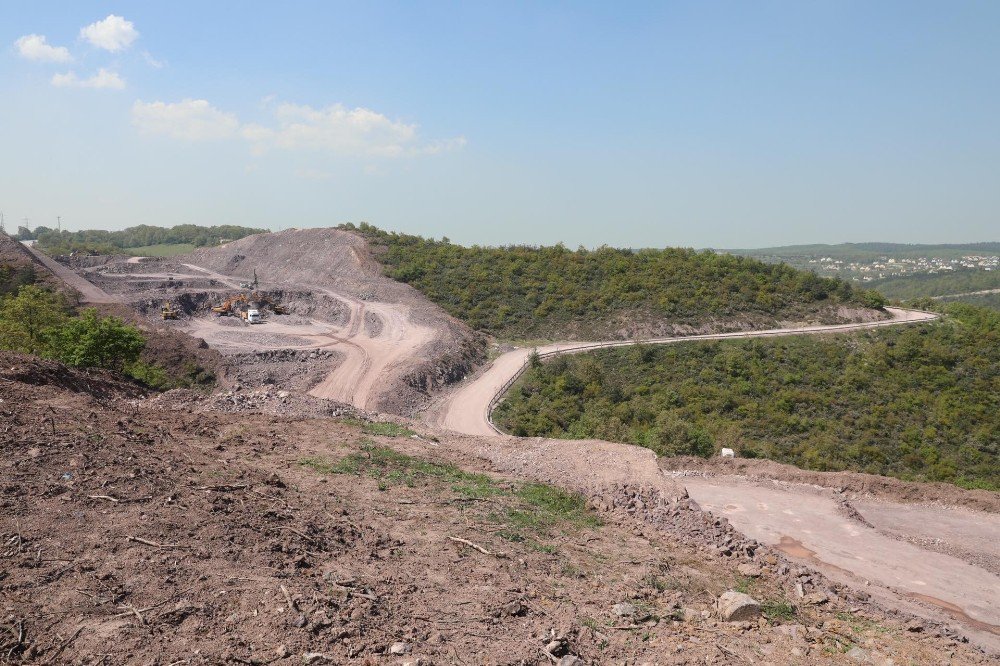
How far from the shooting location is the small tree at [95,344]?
81.7 ft

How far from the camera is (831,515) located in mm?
17219

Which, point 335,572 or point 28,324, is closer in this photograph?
point 335,572

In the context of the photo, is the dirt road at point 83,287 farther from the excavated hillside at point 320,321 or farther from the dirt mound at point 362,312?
the dirt mound at point 362,312

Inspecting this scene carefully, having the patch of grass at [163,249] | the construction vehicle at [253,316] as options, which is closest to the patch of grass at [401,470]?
the construction vehicle at [253,316]

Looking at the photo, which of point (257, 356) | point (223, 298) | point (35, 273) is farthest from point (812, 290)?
point (35, 273)

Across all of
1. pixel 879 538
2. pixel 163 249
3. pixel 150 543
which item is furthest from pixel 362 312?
pixel 163 249

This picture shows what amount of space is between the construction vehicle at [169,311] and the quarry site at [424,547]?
30.6 m

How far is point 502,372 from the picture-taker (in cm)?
3872

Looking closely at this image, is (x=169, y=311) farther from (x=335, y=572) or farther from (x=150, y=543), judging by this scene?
(x=335, y=572)

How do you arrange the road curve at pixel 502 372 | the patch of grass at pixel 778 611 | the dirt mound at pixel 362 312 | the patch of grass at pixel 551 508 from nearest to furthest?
the patch of grass at pixel 778 611, the patch of grass at pixel 551 508, the road curve at pixel 502 372, the dirt mound at pixel 362 312

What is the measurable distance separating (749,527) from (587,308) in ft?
113

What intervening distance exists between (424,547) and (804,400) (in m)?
28.8

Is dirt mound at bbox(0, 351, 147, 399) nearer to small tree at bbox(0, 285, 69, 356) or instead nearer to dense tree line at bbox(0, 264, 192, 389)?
dense tree line at bbox(0, 264, 192, 389)

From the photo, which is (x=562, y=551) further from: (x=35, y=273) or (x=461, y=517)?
(x=35, y=273)
